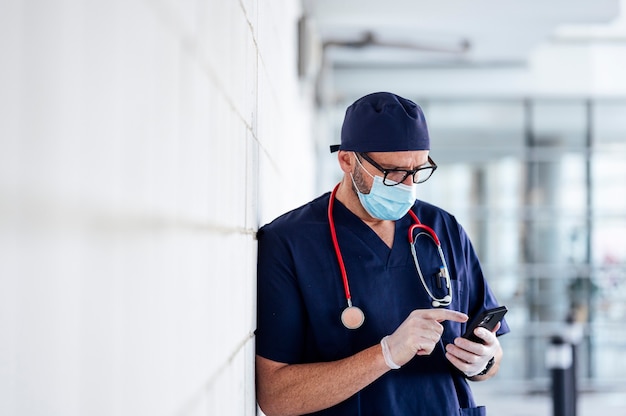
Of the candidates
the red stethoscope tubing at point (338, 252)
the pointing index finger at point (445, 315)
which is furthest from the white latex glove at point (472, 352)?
the red stethoscope tubing at point (338, 252)

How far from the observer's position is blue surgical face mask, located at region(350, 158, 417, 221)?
70.7 inches

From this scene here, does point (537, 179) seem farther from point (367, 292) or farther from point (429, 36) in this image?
point (367, 292)

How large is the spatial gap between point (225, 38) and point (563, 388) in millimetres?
4828

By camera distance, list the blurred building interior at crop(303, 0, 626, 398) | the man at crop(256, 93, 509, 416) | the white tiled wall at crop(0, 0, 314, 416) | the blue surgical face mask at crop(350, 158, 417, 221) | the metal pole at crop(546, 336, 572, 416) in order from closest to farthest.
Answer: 1. the white tiled wall at crop(0, 0, 314, 416)
2. the man at crop(256, 93, 509, 416)
3. the blue surgical face mask at crop(350, 158, 417, 221)
4. the metal pole at crop(546, 336, 572, 416)
5. the blurred building interior at crop(303, 0, 626, 398)

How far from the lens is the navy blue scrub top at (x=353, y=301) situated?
1.72 metres

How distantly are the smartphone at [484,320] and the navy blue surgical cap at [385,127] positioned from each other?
1.33 feet

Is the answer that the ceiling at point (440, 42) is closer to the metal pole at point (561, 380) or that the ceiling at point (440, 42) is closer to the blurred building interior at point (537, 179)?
the blurred building interior at point (537, 179)

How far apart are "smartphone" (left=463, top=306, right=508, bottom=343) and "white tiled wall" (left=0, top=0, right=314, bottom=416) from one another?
Answer: 2.15 feet

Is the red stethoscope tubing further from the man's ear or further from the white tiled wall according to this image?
the white tiled wall

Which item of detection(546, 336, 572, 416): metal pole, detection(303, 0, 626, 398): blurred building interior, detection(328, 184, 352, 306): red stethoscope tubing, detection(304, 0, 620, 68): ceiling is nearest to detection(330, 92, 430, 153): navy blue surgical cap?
detection(328, 184, 352, 306): red stethoscope tubing

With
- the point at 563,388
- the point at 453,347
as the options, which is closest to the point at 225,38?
the point at 453,347

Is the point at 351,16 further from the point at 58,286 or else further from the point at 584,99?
the point at 58,286

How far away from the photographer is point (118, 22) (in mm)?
597

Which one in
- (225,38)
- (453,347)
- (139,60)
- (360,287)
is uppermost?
(225,38)
